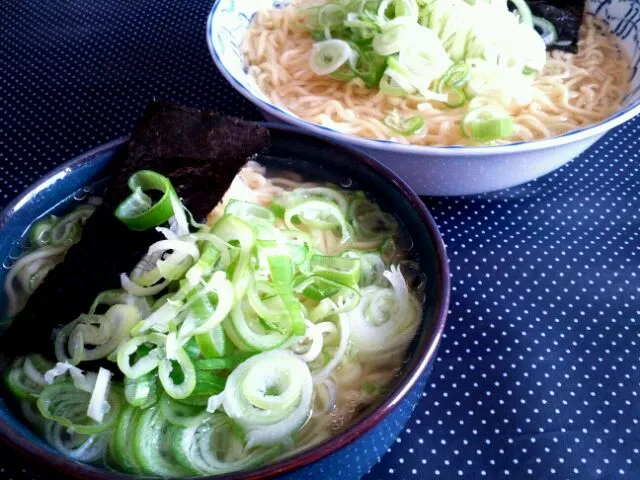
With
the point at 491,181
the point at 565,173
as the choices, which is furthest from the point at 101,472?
the point at 565,173

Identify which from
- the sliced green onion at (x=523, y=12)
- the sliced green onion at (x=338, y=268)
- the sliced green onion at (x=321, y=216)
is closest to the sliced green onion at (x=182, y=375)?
the sliced green onion at (x=338, y=268)

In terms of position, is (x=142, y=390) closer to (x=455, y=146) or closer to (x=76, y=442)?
(x=76, y=442)

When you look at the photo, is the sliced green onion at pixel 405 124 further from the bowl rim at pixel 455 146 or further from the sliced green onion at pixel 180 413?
the sliced green onion at pixel 180 413

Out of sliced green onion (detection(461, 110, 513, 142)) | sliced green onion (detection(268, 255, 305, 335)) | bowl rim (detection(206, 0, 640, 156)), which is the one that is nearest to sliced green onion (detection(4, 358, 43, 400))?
sliced green onion (detection(268, 255, 305, 335))

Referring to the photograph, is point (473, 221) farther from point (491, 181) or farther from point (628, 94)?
point (628, 94)

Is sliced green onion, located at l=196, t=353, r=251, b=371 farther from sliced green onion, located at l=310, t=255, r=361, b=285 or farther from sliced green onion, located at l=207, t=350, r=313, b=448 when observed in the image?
sliced green onion, located at l=310, t=255, r=361, b=285

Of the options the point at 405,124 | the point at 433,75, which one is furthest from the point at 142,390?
the point at 433,75
